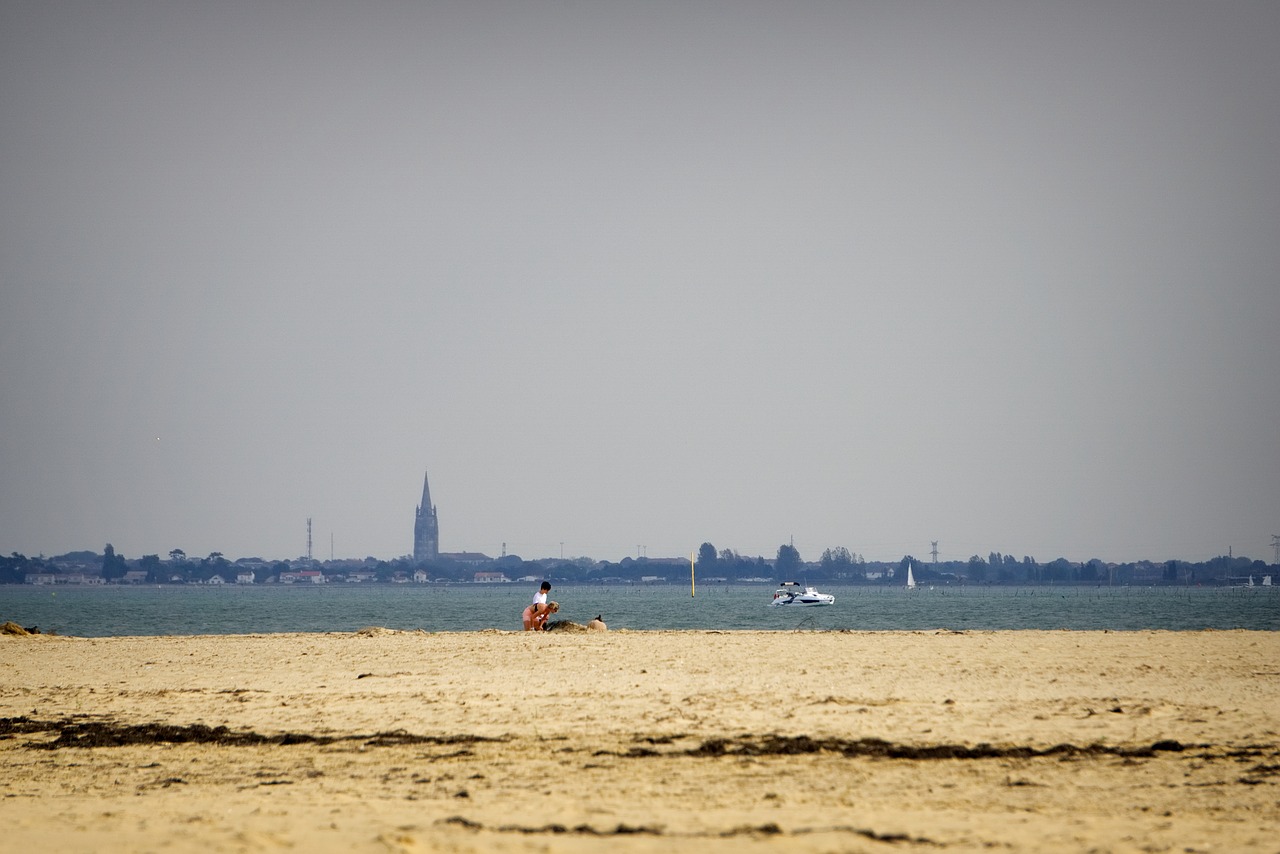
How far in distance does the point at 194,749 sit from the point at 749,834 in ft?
24.3

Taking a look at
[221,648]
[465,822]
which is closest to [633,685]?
[465,822]

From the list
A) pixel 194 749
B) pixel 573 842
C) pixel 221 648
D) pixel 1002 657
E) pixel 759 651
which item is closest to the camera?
pixel 573 842

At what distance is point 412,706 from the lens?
15.7 m

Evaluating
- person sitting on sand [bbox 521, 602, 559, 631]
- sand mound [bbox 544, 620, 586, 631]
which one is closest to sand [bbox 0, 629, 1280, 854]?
person sitting on sand [bbox 521, 602, 559, 631]

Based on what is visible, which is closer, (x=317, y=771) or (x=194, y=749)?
(x=317, y=771)

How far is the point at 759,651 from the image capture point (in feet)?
77.8

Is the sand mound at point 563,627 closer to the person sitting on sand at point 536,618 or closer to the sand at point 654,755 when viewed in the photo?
the person sitting on sand at point 536,618

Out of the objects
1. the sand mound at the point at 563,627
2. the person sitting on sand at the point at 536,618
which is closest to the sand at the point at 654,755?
the person sitting on sand at the point at 536,618

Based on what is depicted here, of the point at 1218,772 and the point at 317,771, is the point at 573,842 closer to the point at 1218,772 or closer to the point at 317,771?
the point at 317,771

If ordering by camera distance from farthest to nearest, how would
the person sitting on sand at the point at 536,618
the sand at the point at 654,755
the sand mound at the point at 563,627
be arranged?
the sand mound at the point at 563,627 < the person sitting on sand at the point at 536,618 < the sand at the point at 654,755

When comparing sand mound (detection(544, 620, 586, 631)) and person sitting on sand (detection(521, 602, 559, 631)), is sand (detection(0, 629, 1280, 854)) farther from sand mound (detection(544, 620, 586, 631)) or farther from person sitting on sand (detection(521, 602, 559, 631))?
sand mound (detection(544, 620, 586, 631))

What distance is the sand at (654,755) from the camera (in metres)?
8.92

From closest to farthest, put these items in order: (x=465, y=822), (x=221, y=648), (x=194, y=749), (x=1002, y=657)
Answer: (x=465, y=822), (x=194, y=749), (x=1002, y=657), (x=221, y=648)

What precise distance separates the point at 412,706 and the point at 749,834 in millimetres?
7977
